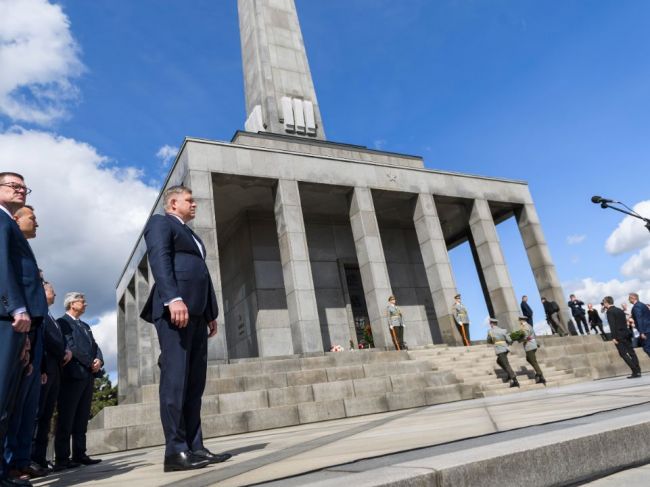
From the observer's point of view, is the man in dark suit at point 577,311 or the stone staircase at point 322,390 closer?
the stone staircase at point 322,390

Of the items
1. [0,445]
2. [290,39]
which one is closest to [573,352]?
[0,445]

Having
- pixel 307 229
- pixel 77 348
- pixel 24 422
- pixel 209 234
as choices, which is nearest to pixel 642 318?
pixel 77 348

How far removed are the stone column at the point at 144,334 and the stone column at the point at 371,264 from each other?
987 cm

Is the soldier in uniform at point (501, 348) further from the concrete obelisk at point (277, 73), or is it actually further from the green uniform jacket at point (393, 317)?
the concrete obelisk at point (277, 73)

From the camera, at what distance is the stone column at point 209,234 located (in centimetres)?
1405

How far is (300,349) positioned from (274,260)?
6.77 m

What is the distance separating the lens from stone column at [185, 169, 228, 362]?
1405 centimetres

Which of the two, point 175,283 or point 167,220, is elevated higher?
point 167,220

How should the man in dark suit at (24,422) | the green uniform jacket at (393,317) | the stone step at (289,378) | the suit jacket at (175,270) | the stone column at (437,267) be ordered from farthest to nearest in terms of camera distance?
the stone column at (437,267)
the green uniform jacket at (393,317)
the stone step at (289,378)
the man in dark suit at (24,422)
the suit jacket at (175,270)

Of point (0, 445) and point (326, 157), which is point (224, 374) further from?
point (326, 157)

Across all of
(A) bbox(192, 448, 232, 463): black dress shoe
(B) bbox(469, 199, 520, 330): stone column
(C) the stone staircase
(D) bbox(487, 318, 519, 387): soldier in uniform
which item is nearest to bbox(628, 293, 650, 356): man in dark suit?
(C) the stone staircase

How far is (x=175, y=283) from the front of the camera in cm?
366

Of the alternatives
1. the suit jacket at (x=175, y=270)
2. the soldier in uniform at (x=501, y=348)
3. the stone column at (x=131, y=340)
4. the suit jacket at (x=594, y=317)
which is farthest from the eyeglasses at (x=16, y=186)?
the suit jacket at (x=594, y=317)

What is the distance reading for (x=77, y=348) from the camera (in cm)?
567
